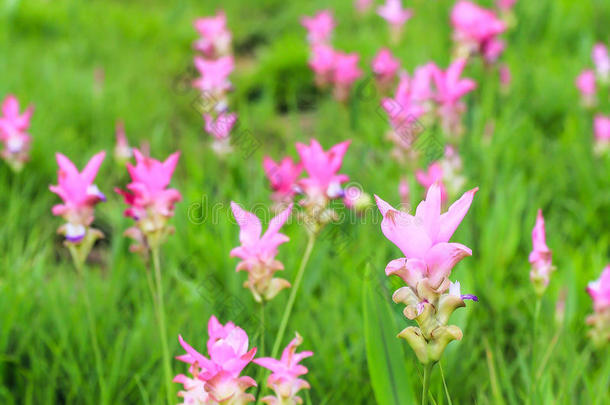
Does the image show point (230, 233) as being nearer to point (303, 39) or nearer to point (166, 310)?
point (166, 310)

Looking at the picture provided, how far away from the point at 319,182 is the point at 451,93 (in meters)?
0.88

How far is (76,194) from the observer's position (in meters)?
1.13

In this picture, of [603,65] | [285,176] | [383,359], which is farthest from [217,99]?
[603,65]

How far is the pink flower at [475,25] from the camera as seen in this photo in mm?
2307

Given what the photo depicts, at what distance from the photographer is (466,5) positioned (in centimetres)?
236

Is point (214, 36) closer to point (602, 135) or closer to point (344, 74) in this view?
point (344, 74)

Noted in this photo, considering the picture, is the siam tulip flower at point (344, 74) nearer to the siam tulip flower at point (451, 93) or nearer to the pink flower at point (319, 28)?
the pink flower at point (319, 28)

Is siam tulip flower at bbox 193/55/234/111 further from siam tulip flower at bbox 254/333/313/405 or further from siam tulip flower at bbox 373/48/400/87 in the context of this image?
siam tulip flower at bbox 254/333/313/405

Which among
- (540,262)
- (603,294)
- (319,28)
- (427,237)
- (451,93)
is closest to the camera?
(427,237)

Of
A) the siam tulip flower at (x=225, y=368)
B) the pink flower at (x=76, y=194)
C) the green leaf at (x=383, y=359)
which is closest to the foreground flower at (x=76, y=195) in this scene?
the pink flower at (x=76, y=194)

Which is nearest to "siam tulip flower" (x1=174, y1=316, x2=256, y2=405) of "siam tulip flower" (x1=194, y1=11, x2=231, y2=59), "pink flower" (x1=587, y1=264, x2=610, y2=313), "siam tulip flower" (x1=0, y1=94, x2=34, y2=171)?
"pink flower" (x1=587, y1=264, x2=610, y2=313)

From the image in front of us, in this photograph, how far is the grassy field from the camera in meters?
1.45

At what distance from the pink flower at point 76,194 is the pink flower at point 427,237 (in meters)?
0.57

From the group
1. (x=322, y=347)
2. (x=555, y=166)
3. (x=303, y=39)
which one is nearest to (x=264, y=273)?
(x=322, y=347)
